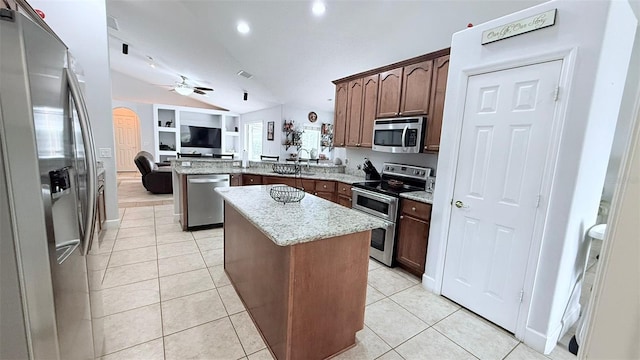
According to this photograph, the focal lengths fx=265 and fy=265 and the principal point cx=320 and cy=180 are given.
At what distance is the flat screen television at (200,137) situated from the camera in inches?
398

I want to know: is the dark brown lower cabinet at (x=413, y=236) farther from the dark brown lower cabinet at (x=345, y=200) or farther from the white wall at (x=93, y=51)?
the white wall at (x=93, y=51)

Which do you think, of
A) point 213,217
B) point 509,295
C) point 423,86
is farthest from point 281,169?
point 509,295

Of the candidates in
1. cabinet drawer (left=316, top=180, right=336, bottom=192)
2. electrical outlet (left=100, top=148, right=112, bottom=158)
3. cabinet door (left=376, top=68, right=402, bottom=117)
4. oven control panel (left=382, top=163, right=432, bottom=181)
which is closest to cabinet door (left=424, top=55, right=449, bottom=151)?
oven control panel (left=382, top=163, right=432, bottom=181)

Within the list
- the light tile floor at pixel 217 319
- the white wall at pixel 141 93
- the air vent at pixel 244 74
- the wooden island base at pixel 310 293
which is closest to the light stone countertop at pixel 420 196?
the light tile floor at pixel 217 319

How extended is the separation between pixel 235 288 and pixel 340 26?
10.7 feet

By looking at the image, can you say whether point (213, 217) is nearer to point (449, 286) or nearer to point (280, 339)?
point (280, 339)

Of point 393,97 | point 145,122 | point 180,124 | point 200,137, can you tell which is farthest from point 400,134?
point 145,122

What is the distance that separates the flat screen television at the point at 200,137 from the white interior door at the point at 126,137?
4.81ft

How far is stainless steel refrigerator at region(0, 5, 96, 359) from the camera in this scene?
77cm

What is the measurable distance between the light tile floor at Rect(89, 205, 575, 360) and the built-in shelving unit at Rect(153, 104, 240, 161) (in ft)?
24.9

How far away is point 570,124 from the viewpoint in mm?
1658

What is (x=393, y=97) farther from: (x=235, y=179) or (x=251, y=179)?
(x=235, y=179)

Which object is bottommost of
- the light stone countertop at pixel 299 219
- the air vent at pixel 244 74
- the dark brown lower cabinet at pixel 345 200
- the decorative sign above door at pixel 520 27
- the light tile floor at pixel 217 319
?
the light tile floor at pixel 217 319

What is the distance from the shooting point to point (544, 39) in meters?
1.75
